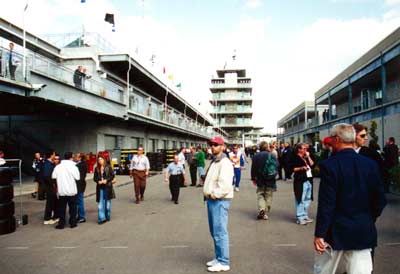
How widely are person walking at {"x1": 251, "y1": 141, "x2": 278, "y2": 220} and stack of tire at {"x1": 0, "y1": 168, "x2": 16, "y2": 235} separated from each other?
227 inches

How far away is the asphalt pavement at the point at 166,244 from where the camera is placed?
5246 mm

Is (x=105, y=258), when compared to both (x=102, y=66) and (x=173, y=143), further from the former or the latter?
(x=173, y=143)

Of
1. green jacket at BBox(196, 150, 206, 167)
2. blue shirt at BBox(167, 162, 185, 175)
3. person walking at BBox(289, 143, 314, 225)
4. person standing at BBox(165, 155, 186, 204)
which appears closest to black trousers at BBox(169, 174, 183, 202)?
person standing at BBox(165, 155, 186, 204)

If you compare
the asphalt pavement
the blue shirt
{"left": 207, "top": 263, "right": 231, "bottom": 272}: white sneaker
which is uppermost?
the blue shirt

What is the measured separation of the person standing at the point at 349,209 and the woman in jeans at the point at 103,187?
261 inches

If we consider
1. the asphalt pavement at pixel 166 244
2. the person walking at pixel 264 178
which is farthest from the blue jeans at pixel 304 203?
the person walking at pixel 264 178

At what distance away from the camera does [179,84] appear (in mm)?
56281

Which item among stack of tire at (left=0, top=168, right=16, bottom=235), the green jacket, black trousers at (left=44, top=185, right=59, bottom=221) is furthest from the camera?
the green jacket

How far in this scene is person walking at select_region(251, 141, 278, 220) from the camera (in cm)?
884

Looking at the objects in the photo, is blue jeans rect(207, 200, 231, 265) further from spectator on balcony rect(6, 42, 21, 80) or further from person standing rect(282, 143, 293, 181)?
spectator on balcony rect(6, 42, 21, 80)

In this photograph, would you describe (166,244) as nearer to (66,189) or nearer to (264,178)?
(66,189)

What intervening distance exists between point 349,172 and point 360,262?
31.4 inches

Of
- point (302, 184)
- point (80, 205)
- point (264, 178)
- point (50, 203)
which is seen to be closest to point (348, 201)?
point (302, 184)

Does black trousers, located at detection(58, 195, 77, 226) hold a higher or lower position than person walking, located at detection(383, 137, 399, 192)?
lower
